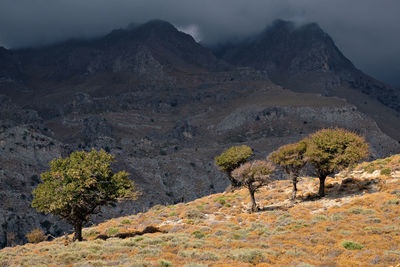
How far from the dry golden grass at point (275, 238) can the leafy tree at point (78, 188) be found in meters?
3.40

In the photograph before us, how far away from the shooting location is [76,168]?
31.5 m

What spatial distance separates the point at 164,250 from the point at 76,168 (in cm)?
1424

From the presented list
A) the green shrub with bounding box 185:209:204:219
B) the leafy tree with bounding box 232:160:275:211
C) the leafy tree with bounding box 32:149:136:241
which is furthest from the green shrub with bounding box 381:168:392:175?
the leafy tree with bounding box 32:149:136:241

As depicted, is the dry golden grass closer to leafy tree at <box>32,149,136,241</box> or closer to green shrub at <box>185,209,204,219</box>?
green shrub at <box>185,209,204,219</box>

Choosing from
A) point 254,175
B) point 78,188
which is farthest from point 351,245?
point 78,188

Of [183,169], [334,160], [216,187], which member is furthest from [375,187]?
[183,169]

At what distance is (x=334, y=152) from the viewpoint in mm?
39281

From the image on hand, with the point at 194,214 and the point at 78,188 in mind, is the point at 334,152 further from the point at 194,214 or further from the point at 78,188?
the point at 78,188

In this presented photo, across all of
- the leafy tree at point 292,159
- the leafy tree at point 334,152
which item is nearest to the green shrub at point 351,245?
the leafy tree at point 334,152

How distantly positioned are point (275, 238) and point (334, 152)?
753 inches

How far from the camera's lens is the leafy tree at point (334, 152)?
37.8 meters

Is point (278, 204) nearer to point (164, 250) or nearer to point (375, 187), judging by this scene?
point (375, 187)

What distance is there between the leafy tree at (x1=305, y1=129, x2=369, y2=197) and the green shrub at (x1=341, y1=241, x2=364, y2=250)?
60.3 ft

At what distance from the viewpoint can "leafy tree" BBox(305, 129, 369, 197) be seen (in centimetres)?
3784
